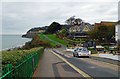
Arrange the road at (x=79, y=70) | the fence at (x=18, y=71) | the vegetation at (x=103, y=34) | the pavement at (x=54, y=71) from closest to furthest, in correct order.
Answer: the fence at (x=18, y=71) < the road at (x=79, y=70) < the pavement at (x=54, y=71) < the vegetation at (x=103, y=34)

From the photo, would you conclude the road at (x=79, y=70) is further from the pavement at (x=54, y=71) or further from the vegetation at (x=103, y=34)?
the vegetation at (x=103, y=34)

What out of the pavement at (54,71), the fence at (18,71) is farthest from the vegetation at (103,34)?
the fence at (18,71)

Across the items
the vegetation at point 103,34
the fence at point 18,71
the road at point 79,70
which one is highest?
the vegetation at point 103,34

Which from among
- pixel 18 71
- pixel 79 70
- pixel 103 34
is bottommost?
pixel 79 70

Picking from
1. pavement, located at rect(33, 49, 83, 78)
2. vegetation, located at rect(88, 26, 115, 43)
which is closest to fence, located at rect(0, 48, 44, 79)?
pavement, located at rect(33, 49, 83, 78)

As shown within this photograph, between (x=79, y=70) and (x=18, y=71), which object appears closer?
(x=18, y=71)

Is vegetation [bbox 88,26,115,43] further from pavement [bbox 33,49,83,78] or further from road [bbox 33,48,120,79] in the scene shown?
pavement [bbox 33,49,83,78]

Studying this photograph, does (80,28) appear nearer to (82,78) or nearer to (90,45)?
(90,45)

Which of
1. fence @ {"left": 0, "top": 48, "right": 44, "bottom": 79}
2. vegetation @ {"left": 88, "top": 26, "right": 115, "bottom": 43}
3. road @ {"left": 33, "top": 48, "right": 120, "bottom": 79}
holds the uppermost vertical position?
vegetation @ {"left": 88, "top": 26, "right": 115, "bottom": 43}

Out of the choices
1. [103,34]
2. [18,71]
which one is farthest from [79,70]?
[103,34]

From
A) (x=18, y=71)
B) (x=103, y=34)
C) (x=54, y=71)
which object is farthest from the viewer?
(x=103, y=34)

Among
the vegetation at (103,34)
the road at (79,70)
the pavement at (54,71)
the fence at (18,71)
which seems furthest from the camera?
the vegetation at (103,34)

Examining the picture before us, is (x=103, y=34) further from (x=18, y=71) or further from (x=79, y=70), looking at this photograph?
(x=18, y=71)

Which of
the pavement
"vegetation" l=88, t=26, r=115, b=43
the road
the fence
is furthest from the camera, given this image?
"vegetation" l=88, t=26, r=115, b=43
